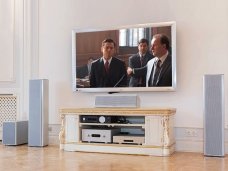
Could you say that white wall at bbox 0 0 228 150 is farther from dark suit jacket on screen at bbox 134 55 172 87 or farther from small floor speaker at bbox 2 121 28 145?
small floor speaker at bbox 2 121 28 145

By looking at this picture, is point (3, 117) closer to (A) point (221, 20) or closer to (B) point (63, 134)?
(B) point (63, 134)

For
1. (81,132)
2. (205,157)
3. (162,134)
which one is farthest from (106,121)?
(205,157)

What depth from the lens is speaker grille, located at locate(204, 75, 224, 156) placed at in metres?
4.49

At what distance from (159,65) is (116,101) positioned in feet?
2.59

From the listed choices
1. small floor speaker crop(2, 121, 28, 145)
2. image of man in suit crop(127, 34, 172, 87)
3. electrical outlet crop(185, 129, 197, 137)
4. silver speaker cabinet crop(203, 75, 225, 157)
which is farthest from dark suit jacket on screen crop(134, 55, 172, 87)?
small floor speaker crop(2, 121, 28, 145)

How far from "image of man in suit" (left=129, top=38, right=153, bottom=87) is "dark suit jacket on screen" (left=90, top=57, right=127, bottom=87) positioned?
0.13m

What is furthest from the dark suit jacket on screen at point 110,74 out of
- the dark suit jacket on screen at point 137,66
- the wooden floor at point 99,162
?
the wooden floor at point 99,162

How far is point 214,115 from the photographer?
4.53 meters

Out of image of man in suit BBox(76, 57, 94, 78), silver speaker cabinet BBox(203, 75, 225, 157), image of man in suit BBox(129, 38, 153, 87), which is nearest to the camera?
silver speaker cabinet BBox(203, 75, 225, 157)

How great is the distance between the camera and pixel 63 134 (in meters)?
5.10

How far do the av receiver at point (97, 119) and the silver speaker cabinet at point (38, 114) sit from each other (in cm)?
76

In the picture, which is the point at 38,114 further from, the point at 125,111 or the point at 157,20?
the point at 157,20

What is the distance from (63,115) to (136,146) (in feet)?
3.83

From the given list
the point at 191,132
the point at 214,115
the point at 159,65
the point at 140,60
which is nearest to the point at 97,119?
the point at 140,60
